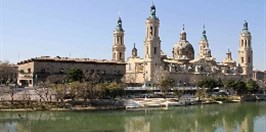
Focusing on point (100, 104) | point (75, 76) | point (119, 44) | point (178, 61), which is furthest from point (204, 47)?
point (100, 104)

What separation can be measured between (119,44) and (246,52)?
3161 centimetres

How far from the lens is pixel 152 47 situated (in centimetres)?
7675

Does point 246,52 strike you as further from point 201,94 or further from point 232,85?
point 201,94

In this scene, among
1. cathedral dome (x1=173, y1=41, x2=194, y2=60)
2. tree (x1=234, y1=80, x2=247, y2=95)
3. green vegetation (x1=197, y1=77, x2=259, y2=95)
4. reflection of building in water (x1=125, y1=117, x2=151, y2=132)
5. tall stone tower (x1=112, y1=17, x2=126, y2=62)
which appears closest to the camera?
reflection of building in water (x1=125, y1=117, x2=151, y2=132)

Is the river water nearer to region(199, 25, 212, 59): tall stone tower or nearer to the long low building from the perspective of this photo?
the long low building

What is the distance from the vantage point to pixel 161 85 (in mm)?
61094

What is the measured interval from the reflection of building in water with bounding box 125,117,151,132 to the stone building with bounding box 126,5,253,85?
108 ft

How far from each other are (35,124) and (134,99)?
Result: 22.5 m

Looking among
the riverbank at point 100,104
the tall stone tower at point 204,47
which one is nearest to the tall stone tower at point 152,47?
the riverbank at point 100,104

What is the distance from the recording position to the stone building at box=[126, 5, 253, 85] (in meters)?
76.9

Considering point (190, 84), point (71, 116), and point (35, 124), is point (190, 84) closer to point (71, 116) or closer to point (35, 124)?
point (71, 116)

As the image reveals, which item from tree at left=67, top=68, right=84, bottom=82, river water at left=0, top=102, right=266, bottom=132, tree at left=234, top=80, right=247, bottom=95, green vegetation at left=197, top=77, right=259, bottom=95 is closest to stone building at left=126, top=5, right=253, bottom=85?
green vegetation at left=197, top=77, right=259, bottom=95

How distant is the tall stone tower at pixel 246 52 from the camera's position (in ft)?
321

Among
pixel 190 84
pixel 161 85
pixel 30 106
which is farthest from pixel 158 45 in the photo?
pixel 30 106
